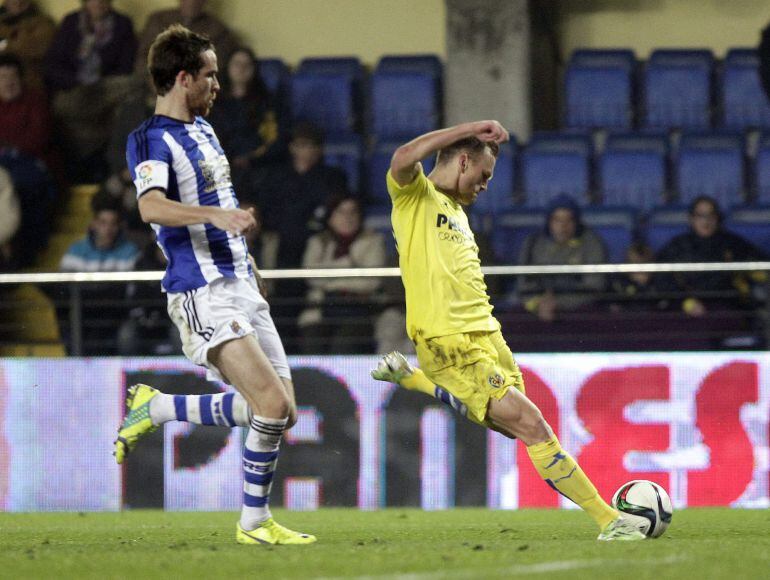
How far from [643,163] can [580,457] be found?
12.4 ft

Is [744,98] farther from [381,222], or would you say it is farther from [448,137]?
[448,137]

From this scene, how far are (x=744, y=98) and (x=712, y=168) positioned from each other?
3.22 ft

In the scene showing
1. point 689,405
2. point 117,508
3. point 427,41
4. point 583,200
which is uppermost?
point 427,41

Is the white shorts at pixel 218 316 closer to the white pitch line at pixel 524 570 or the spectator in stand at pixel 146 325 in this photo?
the white pitch line at pixel 524 570

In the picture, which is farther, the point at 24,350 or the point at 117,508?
the point at 24,350

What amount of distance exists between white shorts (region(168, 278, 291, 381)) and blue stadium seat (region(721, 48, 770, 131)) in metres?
7.75

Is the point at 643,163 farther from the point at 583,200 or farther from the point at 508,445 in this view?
the point at 508,445

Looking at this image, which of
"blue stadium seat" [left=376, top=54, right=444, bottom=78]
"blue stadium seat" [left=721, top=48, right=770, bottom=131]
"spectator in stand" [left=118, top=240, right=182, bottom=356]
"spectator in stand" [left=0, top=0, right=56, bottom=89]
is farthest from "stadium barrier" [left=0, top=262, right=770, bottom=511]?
"spectator in stand" [left=0, top=0, right=56, bottom=89]

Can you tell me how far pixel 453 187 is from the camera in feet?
20.2

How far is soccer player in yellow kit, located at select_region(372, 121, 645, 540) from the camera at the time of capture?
588 cm

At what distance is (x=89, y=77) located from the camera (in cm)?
1294

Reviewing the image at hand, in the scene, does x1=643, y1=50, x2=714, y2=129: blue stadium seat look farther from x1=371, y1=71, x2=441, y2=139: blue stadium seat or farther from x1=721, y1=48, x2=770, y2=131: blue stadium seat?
x1=371, y1=71, x2=441, y2=139: blue stadium seat

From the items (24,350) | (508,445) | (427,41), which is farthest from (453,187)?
(427,41)

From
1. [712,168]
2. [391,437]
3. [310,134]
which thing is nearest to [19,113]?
[310,134]
